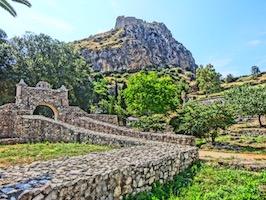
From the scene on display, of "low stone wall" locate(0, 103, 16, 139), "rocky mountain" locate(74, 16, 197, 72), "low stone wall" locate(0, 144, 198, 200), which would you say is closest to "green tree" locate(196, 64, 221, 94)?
"rocky mountain" locate(74, 16, 197, 72)

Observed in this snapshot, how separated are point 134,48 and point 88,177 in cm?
10102

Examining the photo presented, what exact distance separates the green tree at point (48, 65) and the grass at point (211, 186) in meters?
24.2

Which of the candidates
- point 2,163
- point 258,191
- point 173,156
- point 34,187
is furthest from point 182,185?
point 2,163

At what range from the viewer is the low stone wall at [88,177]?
391 centimetres

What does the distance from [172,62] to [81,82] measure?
9257cm

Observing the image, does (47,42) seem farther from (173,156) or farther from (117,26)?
(117,26)

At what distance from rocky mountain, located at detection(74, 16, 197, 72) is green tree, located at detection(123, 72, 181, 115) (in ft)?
206

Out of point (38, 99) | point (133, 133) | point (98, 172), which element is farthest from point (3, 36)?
point (98, 172)

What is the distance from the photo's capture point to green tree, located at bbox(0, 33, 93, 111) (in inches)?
1137

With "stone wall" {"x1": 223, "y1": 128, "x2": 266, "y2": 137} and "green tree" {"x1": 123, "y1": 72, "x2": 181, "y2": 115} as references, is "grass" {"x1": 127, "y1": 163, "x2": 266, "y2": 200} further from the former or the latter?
"green tree" {"x1": 123, "y1": 72, "x2": 181, "y2": 115}

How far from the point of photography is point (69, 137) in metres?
13.6

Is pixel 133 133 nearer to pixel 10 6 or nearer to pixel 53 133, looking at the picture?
pixel 53 133

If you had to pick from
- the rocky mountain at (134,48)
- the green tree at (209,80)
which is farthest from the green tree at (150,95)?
the rocky mountain at (134,48)

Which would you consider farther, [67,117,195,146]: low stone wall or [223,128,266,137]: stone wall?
[223,128,266,137]: stone wall
